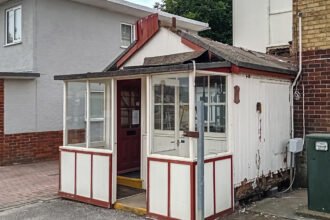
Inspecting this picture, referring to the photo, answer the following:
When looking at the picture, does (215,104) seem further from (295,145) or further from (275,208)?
(295,145)

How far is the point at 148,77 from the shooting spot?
245 inches

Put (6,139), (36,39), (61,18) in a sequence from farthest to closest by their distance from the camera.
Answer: (61,18) → (36,39) → (6,139)

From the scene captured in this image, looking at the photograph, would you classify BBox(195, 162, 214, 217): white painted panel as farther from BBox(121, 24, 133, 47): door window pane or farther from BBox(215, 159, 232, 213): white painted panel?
BBox(121, 24, 133, 47): door window pane

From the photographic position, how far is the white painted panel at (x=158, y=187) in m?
5.93

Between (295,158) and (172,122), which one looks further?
(295,158)

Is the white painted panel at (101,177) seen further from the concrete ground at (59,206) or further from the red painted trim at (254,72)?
the red painted trim at (254,72)

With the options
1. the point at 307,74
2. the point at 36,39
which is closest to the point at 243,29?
the point at 307,74

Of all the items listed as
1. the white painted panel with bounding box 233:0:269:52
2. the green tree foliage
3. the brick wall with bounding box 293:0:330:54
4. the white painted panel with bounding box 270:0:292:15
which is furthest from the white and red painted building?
the green tree foliage

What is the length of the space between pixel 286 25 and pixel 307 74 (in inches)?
188

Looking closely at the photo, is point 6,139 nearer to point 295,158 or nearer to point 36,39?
point 36,39

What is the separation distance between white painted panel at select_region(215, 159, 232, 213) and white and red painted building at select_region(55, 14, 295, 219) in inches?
0.6

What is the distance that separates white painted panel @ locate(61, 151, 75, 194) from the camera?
7.46 metres

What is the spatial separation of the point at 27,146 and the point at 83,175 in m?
5.63

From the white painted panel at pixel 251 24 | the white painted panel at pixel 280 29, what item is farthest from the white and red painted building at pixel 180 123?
the white painted panel at pixel 251 24
